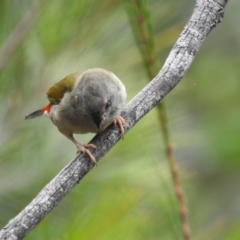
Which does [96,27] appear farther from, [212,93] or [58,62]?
[212,93]

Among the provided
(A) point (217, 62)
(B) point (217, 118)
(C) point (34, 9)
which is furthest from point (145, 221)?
(A) point (217, 62)

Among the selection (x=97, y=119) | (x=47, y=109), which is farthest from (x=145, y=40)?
(x=47, y=109)

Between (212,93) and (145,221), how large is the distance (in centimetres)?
296

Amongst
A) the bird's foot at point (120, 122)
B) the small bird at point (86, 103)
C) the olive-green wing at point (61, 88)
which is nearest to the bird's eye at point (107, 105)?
the small bird at point (86, 103)

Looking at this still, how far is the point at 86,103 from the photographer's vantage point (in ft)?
8.67

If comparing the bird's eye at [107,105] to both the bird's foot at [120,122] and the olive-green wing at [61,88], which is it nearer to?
the bird's foot at [120,122]

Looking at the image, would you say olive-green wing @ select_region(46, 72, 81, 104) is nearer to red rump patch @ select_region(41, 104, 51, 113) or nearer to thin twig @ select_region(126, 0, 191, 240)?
red rump patch @ select_region(41, 104, 51, 113)

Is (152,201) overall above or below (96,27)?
below

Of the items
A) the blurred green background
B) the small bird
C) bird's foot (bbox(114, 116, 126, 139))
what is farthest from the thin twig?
the small bird

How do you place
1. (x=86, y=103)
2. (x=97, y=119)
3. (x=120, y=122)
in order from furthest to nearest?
(x=86, y=103) → (x=97, y=119) → (x=120, y=122)

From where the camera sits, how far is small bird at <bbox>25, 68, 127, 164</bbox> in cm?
254

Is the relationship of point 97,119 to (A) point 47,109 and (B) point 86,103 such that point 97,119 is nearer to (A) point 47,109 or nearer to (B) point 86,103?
(B) point 86,103

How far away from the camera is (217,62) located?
16.9ft

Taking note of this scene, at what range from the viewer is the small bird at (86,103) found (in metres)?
2.54
